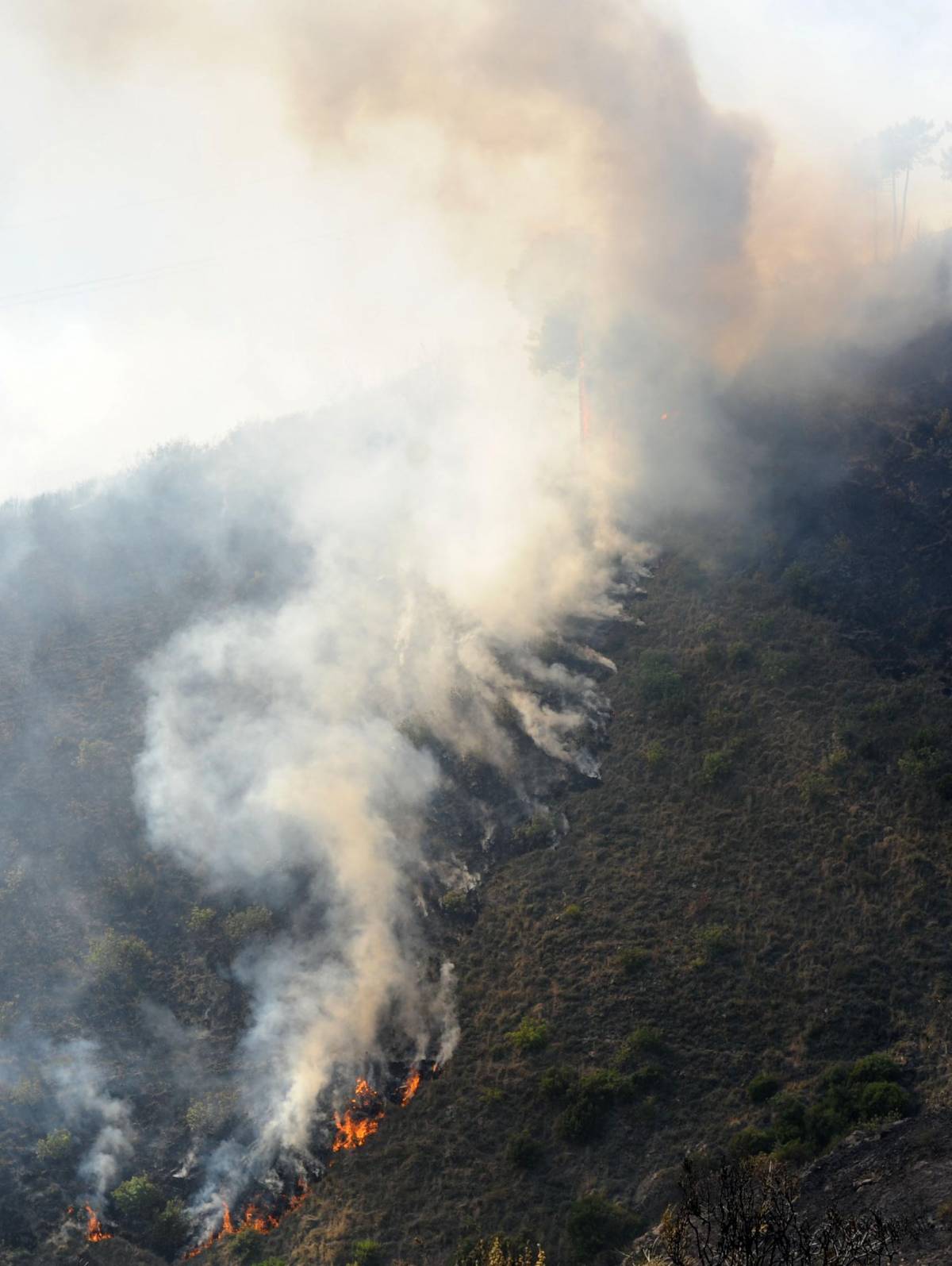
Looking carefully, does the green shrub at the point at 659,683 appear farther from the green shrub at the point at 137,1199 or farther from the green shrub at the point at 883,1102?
the green shrub at the point at 137,1199

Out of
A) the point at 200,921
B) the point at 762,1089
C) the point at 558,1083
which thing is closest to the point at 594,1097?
the point at 558,1083

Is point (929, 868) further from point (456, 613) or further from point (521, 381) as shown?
point (521, 381)

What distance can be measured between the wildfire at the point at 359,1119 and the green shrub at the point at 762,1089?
483 inches

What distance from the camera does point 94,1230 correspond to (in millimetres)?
33125

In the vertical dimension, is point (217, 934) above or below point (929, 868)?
above

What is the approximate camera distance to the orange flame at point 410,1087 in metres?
35.2

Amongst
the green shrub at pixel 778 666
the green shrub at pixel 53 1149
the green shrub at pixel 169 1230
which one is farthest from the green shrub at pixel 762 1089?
the green shrub at pixel 53 1149

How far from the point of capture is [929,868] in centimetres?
3850

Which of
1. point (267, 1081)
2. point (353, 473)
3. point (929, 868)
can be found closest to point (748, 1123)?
point (929, 868)

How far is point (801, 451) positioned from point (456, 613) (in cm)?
2366

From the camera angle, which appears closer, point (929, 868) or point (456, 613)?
point (929, 868)

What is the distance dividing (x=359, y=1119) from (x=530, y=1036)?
639cm

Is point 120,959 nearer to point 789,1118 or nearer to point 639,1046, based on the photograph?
point 639,1046

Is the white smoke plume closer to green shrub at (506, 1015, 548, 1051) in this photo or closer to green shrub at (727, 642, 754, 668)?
green shrub at (506, 1015, 548, 1051)
